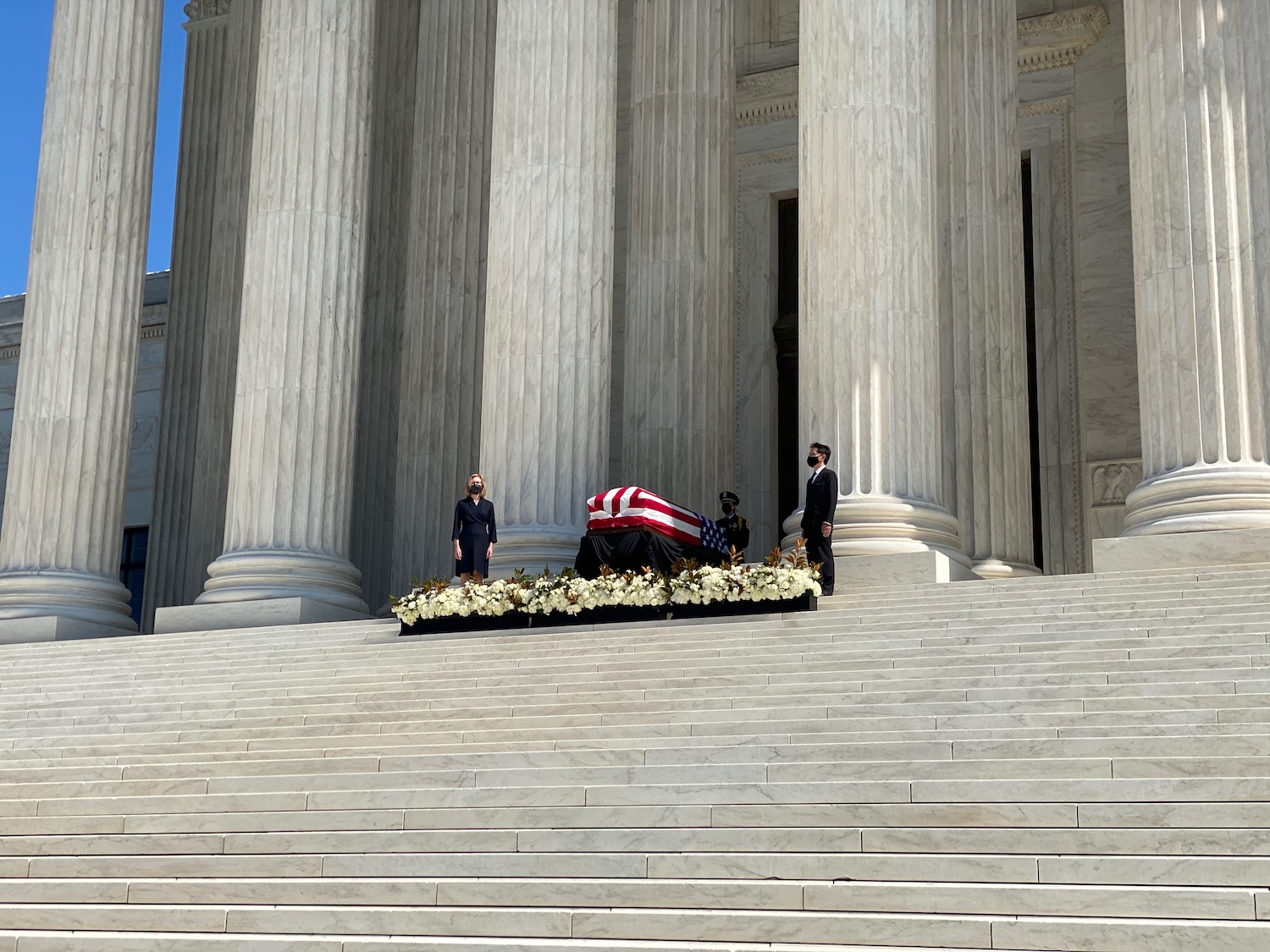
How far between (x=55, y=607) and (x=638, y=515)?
15.4 metres

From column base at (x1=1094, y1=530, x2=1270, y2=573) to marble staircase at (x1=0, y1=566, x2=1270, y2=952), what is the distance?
228 cm

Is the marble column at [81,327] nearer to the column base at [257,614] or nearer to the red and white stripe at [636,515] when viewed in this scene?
the column base at [257,614]

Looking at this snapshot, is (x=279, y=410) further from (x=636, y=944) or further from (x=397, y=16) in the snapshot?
(x=636, y=944)

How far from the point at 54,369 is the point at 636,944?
2928 cm

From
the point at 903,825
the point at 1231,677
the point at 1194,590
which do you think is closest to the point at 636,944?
the point at 903,825

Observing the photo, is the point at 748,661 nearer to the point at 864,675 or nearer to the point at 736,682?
the point at 736,682

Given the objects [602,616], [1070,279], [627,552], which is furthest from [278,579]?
[1070,279]

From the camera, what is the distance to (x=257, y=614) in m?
34.8

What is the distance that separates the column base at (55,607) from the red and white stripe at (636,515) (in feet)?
44.6

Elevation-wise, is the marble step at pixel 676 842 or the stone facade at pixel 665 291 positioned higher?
the stone facade at pixel 665 291

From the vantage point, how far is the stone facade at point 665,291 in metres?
29.0

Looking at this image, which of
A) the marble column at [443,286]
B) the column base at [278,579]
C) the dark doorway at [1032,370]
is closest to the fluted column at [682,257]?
the marble column at [443,286]

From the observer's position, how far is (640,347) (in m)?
38.9

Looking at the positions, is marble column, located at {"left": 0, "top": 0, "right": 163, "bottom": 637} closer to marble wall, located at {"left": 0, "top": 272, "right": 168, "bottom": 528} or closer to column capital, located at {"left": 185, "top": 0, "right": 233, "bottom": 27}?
column capital, located at {"left": 185, "top": 0, "right": 233, "bottom": 27}
